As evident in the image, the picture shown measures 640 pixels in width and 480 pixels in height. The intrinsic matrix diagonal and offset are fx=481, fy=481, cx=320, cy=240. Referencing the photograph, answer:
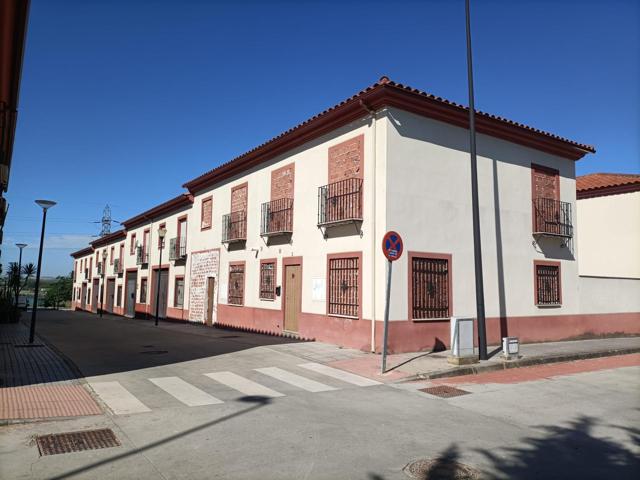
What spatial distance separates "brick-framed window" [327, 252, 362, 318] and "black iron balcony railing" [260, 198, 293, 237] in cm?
258

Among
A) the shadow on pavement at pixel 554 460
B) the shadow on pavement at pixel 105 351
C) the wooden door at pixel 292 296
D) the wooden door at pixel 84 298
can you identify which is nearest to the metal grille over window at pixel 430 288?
the shadow on pavement at pixel 105 351

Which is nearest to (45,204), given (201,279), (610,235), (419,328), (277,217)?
(277,217)

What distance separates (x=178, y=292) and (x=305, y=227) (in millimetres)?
11999

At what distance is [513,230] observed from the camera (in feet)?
46.7

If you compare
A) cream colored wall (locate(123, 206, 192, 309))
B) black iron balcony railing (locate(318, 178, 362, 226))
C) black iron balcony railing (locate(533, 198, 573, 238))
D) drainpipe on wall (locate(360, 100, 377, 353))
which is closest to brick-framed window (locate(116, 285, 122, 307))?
cream colored wall (locate(123, 206, 192, 309))

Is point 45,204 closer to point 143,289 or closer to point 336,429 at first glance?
point 336,429

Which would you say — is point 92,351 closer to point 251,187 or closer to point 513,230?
point 251,187

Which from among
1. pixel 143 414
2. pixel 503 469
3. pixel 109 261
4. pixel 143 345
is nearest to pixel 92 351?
pixel 143 345

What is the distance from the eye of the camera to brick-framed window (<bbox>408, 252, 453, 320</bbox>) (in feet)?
39.1

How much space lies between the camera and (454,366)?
975 cm

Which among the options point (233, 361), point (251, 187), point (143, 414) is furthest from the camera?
point (251, 187)

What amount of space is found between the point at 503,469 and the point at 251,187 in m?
14.7

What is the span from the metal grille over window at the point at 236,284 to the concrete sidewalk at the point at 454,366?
8067 millimetres

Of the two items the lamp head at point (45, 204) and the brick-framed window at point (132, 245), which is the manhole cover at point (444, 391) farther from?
the brick-framed window at point (132, 245)
